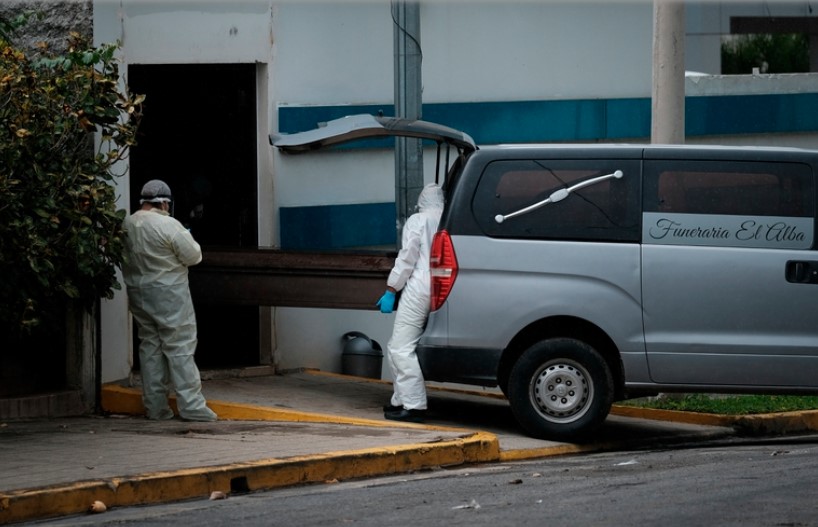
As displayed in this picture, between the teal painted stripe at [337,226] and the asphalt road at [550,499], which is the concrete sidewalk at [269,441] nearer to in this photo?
the asphalt road at [550,499]

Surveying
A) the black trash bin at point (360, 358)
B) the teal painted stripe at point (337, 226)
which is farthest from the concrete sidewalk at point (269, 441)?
the teal painted stripe at point (337, 226)

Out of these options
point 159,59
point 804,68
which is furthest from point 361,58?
point 804,68

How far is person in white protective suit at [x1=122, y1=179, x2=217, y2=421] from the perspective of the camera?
10570 millimetres

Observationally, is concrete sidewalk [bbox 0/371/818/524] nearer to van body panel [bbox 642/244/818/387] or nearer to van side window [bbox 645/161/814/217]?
van body panel [bbox 642/244/818/387]

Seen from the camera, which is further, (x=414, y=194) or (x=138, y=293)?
(x=414, y=194)

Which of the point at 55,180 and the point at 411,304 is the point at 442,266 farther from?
the point at 55,180

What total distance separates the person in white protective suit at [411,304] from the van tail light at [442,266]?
0.97 feet

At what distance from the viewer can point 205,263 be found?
38.4 ft

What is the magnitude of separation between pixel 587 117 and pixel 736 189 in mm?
4970

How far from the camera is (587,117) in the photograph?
48.5 ft

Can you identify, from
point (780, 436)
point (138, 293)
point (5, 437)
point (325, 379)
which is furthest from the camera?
point (325, 379)

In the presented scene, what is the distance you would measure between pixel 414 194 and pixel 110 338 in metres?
2.67

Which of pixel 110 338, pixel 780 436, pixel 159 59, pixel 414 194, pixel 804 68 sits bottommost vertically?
pixel 780 436

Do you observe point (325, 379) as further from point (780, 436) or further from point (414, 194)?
point (780, 436)
